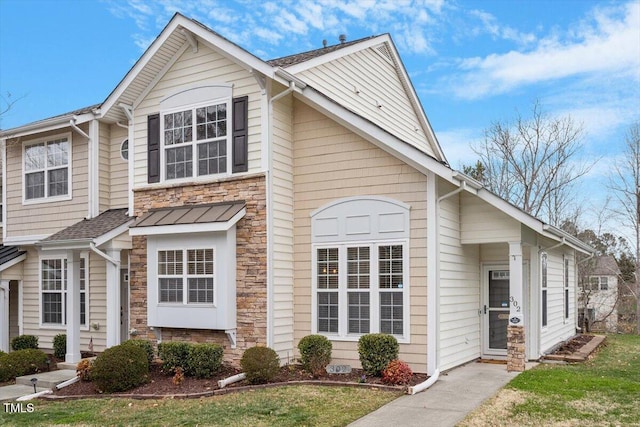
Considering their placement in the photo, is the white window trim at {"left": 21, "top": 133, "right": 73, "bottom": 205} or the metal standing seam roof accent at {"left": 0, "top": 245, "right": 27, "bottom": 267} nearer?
the white window trim at {"left": 21, "top": 133, "right": 73, "bottom": 205}

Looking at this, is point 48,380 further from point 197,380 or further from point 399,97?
point 399,97

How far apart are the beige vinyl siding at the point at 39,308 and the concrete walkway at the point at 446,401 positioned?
28.1ft

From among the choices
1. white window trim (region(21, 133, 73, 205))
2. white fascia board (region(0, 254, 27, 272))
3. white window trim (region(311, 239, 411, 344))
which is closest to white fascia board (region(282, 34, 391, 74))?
white window trim (region(311, 239, 411, 344))

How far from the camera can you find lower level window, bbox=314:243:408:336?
11422 mm

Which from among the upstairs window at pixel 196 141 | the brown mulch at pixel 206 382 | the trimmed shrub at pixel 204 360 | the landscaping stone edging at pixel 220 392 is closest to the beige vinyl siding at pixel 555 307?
the brown mulch at pixel 206 382

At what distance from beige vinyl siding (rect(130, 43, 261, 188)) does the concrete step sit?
4.25 meters

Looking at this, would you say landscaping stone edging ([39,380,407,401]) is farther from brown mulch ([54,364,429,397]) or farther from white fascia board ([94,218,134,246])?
white fascia board ([94,218,134,246])

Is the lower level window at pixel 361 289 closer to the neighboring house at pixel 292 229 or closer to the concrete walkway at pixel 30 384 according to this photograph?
the neighboring house at pixel 292 229

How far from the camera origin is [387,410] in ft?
Answer: 28.7

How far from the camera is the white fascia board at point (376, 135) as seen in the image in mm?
10828

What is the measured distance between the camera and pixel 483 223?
39.5ft

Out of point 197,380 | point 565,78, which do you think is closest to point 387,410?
point 197,380

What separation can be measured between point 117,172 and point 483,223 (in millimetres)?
9002

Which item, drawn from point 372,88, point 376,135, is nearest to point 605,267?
point 372,88
